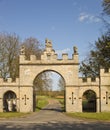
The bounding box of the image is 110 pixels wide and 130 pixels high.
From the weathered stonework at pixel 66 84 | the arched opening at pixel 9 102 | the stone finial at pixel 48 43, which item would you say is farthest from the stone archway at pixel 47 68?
the arched opening at pixel 9 102

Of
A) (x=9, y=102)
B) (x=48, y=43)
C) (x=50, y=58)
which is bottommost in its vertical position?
(x=9, y=102)

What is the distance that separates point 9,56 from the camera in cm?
5953

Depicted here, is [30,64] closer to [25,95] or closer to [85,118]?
[25,95]

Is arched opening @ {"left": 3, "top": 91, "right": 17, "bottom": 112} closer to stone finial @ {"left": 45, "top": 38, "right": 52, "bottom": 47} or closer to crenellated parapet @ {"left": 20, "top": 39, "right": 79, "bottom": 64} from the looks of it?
crenellated parapet @ {"left": 20, "top": 39, "right": 79, "bottom": 64}

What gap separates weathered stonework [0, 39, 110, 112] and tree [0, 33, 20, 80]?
13143mm

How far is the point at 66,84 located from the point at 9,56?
18.5 m

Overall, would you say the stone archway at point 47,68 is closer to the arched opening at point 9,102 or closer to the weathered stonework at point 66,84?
the weathered stonework at point 66,84

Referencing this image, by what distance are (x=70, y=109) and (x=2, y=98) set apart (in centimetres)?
928

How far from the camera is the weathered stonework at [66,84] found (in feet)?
145

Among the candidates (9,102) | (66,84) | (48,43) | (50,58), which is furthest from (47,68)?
(9,102)

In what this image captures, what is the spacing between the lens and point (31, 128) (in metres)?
23.7

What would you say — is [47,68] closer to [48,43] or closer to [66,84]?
[66,84]

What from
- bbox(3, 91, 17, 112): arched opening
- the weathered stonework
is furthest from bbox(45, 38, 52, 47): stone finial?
bbox(3, 91, 17, 112): arched opening

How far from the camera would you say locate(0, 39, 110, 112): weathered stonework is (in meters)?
44.2
